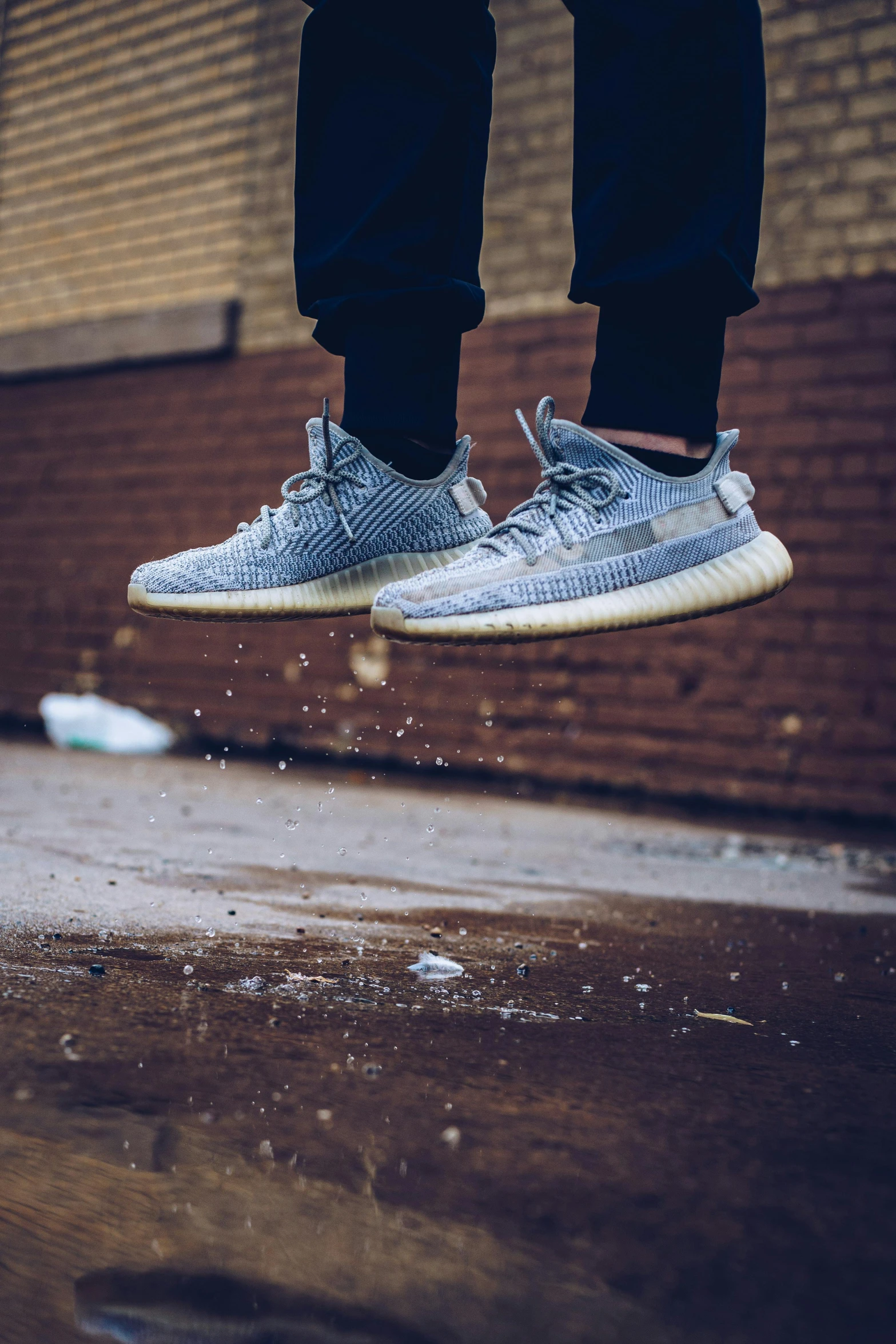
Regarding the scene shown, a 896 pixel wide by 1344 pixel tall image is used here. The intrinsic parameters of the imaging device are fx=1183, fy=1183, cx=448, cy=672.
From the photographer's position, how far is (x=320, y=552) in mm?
1584

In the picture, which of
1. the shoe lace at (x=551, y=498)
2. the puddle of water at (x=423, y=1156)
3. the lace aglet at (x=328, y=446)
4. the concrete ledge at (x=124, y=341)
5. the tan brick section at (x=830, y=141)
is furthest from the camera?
the concrete ledge at (x=124, y=341)

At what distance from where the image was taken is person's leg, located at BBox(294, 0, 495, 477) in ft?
4.95

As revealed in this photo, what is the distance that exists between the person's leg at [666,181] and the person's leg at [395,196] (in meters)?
0.16

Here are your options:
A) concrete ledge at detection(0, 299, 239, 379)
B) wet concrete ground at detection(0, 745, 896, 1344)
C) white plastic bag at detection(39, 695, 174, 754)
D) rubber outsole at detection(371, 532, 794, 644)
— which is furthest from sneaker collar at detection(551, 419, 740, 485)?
concrete ledge at detection(0, 299, 239, 379)

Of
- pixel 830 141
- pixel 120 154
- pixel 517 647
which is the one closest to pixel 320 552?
pixel 517 647

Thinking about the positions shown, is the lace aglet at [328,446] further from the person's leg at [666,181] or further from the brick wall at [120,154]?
the brick wall at [120,154]

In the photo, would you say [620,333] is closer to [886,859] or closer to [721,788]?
[886,859]

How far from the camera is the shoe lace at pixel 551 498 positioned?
146 centimetres

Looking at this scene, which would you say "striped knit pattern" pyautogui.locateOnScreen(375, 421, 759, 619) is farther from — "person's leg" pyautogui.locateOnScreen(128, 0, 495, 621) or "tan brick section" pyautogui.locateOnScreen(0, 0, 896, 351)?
"tan brick section" pyautogui.locateOnScreen(0, 0, 896, 351)

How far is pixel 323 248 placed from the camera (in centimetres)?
156

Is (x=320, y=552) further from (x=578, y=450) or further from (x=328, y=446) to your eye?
(x=578, y=450)

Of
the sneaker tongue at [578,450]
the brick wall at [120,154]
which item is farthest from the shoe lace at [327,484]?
the brick wall at [120,154]

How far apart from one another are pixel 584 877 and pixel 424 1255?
195 cm

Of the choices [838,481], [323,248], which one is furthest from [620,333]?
[838,481]
